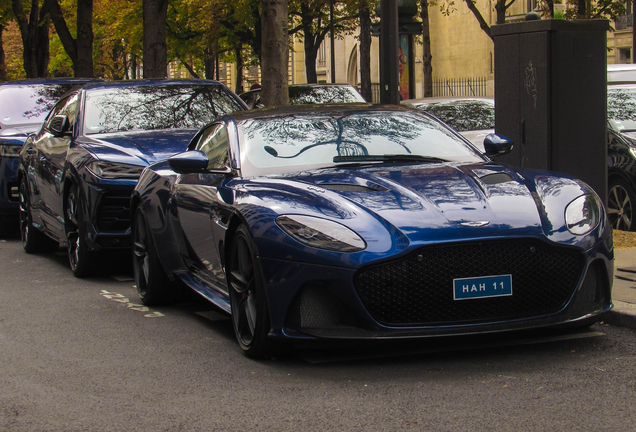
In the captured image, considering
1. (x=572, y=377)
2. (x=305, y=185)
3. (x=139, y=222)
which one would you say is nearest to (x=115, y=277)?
(x=139, y=222)

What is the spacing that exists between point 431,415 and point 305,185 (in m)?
1.71

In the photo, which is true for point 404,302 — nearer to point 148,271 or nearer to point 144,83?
point 148,271

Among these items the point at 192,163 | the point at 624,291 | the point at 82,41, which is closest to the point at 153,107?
the point at 192,163

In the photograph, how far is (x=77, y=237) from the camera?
905 centimetres

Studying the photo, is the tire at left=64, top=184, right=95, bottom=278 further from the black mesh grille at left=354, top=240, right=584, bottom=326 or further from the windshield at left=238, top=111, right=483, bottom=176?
the black mesh grille at left=354, top=240, right=584, bottom=326

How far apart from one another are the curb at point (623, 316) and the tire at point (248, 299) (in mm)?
2076

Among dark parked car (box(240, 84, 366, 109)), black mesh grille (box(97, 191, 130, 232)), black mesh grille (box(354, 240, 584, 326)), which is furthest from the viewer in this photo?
dark parked car (box(240, 84, 366, 109))

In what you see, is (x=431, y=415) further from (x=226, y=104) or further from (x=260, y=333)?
(x=226, y=104)

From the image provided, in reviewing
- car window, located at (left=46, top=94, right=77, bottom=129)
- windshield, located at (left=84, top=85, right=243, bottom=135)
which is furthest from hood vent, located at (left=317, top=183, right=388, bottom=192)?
car window, located at (left=46, top=94, right=77, bottom=129)

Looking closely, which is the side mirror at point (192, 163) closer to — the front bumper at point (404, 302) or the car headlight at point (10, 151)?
the front bumper at point (404, 302)

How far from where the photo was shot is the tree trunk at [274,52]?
13.0 metres

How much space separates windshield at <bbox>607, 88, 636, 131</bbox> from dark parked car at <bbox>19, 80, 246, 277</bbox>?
411cm

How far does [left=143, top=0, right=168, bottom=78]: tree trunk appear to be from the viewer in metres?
20.7

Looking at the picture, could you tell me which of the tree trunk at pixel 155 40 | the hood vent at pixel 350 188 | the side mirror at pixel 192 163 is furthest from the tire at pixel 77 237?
the tree trunk at pixel 155 40
